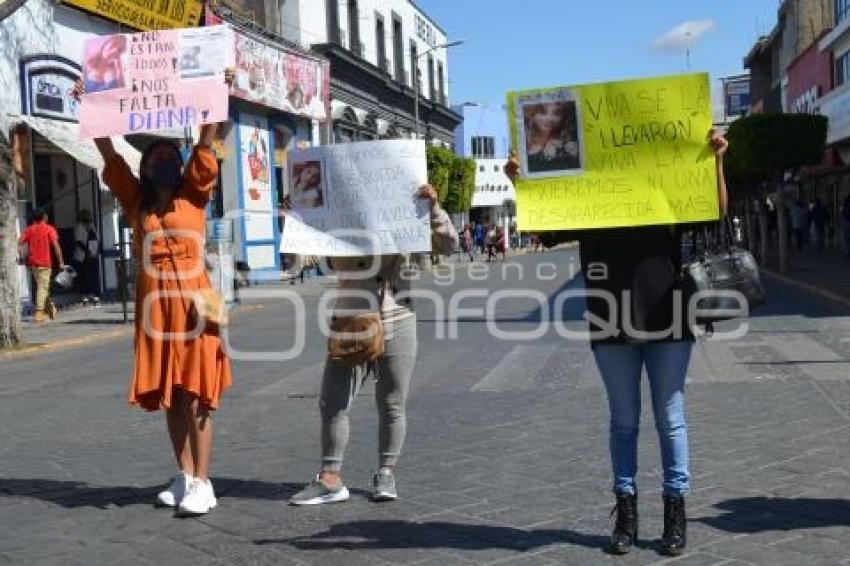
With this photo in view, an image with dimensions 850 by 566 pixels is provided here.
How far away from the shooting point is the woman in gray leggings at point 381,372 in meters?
5.21

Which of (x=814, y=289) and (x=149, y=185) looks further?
(x=814, y=289)

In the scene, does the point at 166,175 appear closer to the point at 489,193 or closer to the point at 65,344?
the point at 65,344

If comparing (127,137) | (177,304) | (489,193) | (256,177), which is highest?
(489,193)

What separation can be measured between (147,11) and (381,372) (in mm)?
20050

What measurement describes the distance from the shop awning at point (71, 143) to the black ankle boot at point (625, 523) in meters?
14.7

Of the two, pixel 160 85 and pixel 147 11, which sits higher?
pixel 147 11

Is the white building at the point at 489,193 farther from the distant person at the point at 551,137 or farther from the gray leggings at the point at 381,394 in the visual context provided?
the distant person at the point at 551,137

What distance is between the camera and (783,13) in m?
50.9

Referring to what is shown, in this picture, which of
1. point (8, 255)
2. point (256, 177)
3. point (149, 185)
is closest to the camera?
point (149, 185)

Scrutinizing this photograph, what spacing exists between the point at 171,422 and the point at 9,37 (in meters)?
15.8

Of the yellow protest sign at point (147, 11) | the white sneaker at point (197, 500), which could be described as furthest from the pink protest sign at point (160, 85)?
the yellow protest sign at point (147, 11)

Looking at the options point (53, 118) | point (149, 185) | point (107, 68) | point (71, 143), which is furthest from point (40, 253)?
point (149, 185)

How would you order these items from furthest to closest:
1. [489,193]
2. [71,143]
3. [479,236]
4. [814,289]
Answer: [489,193] → [479,236] → [814,289] → [71,143]

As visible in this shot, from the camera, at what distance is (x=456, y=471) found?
5961 mm
